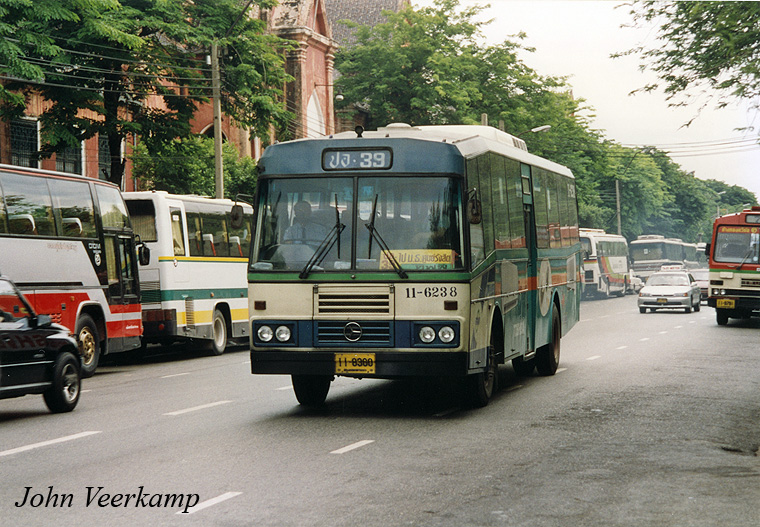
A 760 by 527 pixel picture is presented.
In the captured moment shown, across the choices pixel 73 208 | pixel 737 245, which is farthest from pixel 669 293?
pixel 73 208

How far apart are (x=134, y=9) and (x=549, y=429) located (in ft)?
63.4

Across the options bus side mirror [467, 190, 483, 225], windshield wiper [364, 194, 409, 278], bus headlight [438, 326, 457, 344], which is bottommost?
bus headlight [438, 326, 457, 344]

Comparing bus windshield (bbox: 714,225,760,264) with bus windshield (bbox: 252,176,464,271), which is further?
bus windshield (bbox: 714,225,760,264)

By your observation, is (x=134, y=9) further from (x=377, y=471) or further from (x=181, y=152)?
(x=377, y=471)

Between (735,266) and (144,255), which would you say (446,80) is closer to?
(735,266)

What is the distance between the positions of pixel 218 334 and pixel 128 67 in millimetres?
8340

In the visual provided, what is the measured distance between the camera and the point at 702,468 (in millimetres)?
9125

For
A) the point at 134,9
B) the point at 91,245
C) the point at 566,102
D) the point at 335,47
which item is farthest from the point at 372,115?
the point at 91,245

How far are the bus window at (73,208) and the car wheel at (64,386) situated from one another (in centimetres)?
553

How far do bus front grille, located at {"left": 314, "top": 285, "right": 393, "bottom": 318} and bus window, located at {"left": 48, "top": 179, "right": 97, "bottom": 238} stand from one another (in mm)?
8303

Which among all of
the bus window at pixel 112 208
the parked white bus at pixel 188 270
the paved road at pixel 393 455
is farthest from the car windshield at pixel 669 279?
the bus window at pixel 112 208

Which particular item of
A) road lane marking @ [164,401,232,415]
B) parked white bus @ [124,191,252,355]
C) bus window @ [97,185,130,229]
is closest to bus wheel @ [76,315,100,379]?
bus window @ [97,185,130,229]

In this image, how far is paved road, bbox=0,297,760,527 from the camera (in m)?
7.33

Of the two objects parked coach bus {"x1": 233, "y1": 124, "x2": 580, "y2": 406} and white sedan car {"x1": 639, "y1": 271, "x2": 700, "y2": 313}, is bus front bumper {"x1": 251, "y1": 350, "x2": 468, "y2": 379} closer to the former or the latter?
parked coach bus {"x1": 233, "y1": 124, "x2": 580, "y2": 406}
